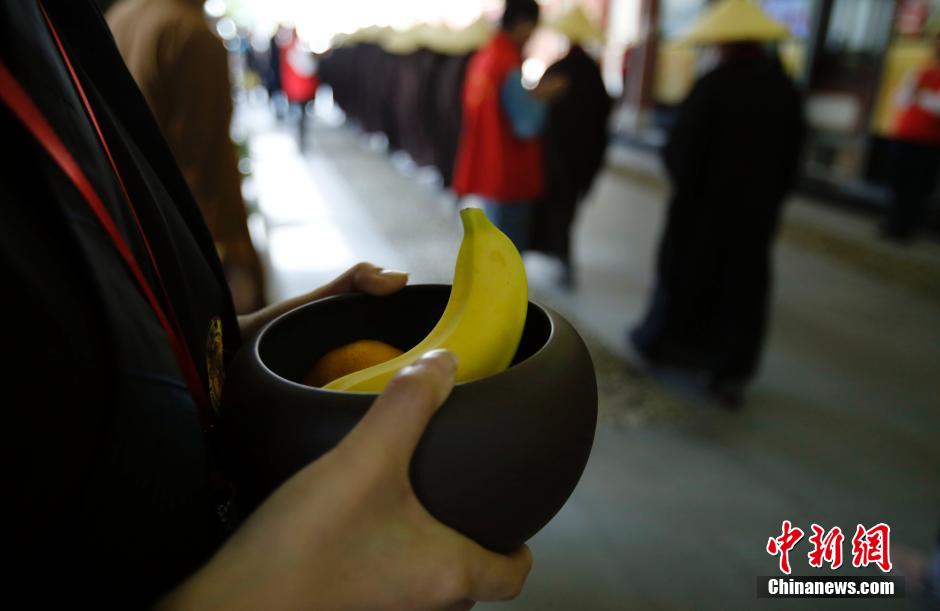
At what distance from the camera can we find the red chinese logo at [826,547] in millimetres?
1760

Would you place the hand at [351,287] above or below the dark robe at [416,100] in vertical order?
above

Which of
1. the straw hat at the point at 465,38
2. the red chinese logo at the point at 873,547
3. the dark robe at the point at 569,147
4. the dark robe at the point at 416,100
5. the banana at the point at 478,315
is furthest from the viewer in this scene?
the dark robe at the point at 416,100

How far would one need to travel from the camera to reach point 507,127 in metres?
2.96

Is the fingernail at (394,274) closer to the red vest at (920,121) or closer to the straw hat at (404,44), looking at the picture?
the red vest at (920,121)

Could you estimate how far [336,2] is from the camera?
36.4 ft

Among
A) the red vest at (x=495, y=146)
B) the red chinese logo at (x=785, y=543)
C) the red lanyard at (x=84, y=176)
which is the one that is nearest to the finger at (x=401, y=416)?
the red lanyard at (x=84, y=176)

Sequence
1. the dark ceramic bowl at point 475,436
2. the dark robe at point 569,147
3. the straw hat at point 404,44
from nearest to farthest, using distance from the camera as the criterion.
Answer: the dark ceramic bowl at point 475,436, the dark robe at point 569,147, the straw hat at point 404,44

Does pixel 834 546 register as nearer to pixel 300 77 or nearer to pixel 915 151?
pixel 915 151

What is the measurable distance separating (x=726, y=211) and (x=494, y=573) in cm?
224

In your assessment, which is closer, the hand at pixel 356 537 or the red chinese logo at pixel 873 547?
the hand at pixel 356 537

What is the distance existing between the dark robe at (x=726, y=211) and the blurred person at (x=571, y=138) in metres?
0.86

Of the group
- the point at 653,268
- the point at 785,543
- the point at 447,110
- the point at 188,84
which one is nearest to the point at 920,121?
the point at 653,268

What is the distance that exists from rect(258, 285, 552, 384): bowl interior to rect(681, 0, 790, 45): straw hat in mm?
2092

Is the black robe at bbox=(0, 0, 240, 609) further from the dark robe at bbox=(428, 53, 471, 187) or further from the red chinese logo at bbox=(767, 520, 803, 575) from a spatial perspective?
the dark robe at bbox=(428, 53, 471, 187)
